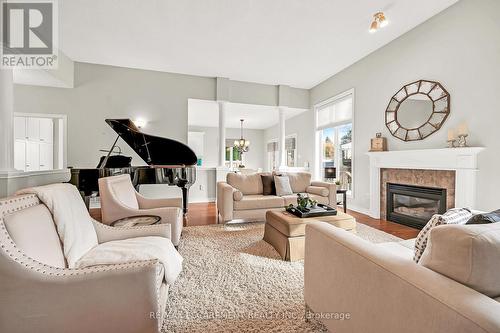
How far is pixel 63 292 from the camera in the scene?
1004 mm

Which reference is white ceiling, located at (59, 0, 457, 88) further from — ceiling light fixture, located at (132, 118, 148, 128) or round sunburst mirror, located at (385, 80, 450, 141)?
ceiling light fixture, located at (132, 118, 148, 128)

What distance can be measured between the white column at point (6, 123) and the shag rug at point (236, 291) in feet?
6.05

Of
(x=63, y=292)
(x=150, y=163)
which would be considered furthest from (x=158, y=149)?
(x=63, y=292)

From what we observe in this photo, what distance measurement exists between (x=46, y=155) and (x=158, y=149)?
382cm

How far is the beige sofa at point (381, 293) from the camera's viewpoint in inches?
25.3

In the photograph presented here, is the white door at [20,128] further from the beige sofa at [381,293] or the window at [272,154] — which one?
the window at [272,154]

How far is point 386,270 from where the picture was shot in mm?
869

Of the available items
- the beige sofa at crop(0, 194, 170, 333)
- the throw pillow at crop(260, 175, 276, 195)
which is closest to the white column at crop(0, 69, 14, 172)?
the beige sofa at crop(0, 194, 170, 333)

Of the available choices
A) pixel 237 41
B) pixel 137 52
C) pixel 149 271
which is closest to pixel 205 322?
pixel 149 271

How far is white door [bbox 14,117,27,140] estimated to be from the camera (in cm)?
495

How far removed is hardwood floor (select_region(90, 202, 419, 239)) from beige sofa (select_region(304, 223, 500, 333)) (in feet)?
7.61

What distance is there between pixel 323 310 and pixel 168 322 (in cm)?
98

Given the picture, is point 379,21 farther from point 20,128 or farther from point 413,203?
point 20,128

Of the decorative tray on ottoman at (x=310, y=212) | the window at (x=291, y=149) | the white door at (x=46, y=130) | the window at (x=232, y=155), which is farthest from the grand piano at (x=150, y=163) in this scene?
the window at (x=232, y=155)
